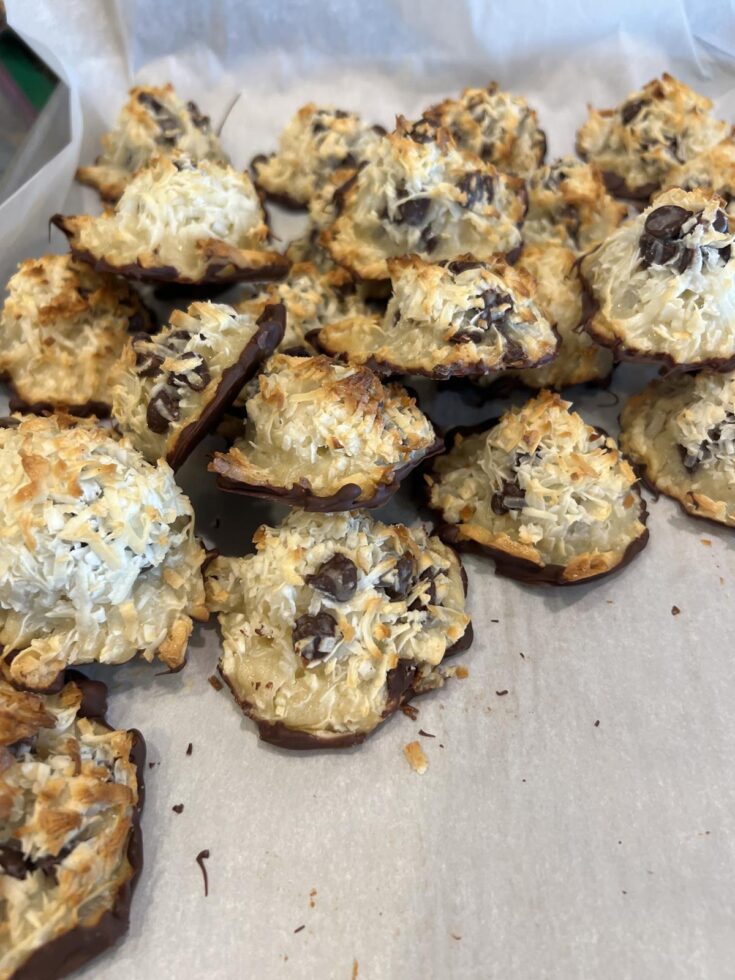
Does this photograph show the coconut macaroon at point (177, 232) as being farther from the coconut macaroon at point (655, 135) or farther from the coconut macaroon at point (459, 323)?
the coconut macaroon at point (655, 135)

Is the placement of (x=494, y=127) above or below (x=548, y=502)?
above

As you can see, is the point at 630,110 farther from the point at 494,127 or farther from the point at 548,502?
the point at 548,502

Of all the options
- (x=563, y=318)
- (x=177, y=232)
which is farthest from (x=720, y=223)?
(x=177, y=232)

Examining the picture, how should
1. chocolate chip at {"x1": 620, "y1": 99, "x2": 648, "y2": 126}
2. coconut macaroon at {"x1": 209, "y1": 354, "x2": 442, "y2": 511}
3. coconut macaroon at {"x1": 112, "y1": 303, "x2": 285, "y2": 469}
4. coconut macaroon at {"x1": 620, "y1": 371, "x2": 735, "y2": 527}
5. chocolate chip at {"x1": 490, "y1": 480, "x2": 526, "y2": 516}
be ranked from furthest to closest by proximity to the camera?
chocolate chip at {"x1": 620, "y1": 99, "x2": 648, "y2": 126}, coconut macaroon at {"x1": 620, "y1": 371, "x2": 735, "y2": 527}, chocolate chip at {"x1": 490, "y1": 480, "x2": 526, "y2": 516}, coconut macaroon at {"x1": 112, "y1": 303, "x2": 285, "y2": 469}, coconut macaroon at {"x1": 209, "y1": 354, "x2": 442, "y2": 511}

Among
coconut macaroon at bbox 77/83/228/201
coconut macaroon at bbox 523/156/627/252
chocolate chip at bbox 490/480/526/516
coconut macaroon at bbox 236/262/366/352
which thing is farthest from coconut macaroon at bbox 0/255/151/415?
coconut macaroon at bbox 523/156/627/252

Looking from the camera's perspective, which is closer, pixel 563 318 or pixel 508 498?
pixel 508 498

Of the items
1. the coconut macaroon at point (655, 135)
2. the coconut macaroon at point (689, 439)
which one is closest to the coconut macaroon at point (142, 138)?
the coconut macaroon at point (655, 135)

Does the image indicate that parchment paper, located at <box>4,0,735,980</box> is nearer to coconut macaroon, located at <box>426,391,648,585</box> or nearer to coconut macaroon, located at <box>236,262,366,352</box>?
coconut macaroon, located at <box>426,391,648,585</box>
